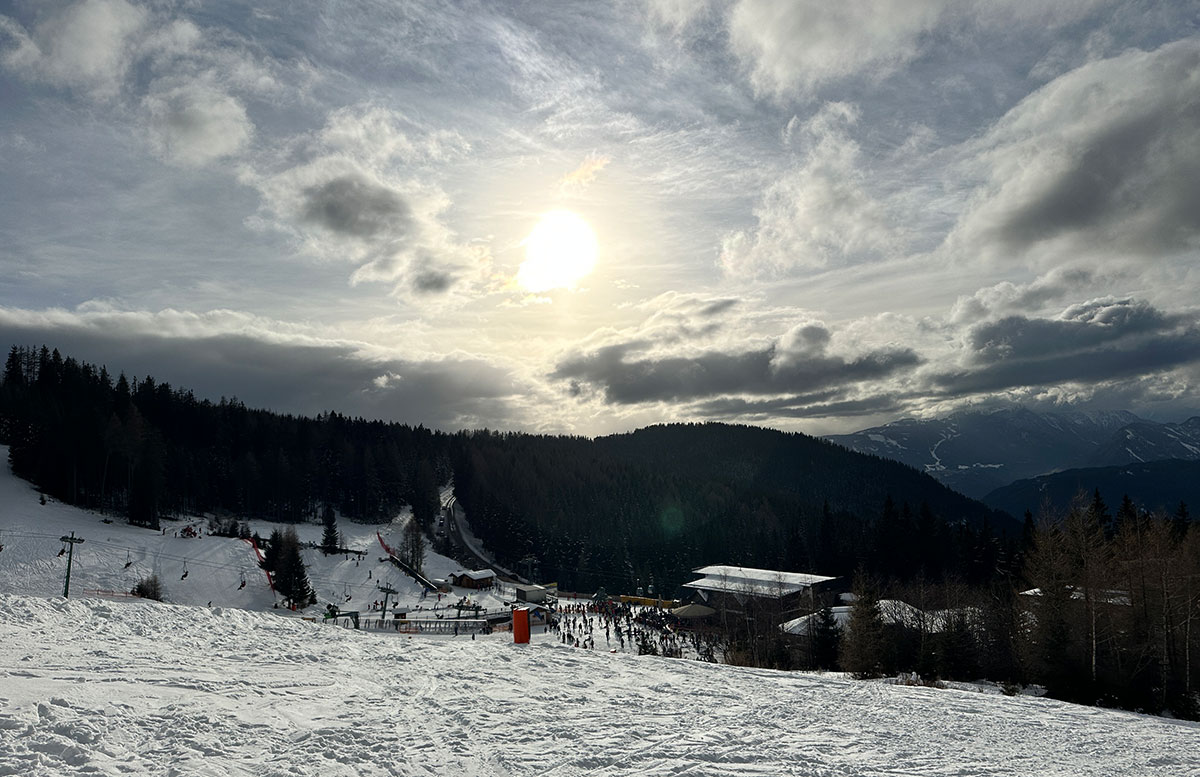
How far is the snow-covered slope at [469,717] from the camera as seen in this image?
30.9ft

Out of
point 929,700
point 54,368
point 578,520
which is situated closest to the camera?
point 929,700

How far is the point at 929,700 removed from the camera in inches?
666

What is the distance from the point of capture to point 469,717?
1238cm

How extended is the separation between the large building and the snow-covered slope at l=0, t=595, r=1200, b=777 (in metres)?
41.7

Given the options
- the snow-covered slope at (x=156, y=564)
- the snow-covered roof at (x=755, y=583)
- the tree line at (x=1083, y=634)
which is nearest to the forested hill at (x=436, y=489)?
the snow-covered slope at (x=156, y=564)

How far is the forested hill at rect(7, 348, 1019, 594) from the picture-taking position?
7212 cm

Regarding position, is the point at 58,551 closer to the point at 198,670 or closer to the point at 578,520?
the point at 198,670

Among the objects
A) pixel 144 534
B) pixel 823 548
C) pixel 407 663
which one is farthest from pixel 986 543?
pixel 144 534

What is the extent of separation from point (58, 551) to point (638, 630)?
47167 mm

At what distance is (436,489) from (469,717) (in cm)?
11384

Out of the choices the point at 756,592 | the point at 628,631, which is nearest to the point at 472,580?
the point at 628,631

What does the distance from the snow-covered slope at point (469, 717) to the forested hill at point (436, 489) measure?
194 feet

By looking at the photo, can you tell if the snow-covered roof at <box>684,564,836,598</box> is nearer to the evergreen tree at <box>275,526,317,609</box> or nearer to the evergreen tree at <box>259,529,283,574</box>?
the evergreen tree at <box>275,526,317,609</box>

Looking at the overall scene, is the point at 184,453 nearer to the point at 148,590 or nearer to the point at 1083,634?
the point at 148,590
